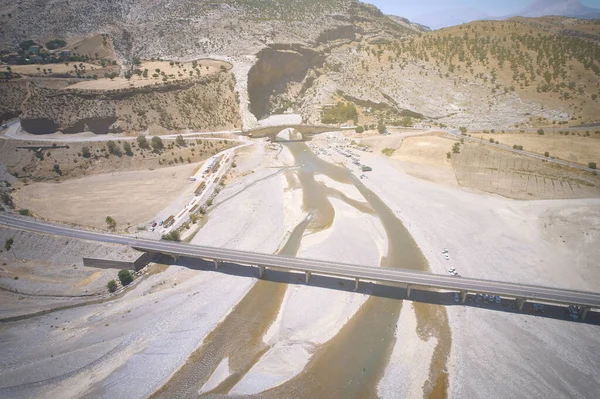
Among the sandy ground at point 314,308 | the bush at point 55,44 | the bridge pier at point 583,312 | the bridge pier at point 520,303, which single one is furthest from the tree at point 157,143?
the bridge pier at point 583,312

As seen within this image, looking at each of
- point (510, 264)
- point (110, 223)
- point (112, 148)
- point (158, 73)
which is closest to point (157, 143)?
point (112, 148)

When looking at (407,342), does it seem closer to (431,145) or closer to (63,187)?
(431,145)

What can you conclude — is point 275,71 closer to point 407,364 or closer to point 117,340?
point 117,340

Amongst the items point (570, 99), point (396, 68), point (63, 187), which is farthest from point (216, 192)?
point (570, 99)

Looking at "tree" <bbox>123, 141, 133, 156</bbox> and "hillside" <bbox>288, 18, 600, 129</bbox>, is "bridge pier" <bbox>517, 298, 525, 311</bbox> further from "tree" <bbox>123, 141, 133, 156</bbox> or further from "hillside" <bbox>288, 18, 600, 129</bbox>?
"tree" <bbox>123, 141, 133, 156</bbox>

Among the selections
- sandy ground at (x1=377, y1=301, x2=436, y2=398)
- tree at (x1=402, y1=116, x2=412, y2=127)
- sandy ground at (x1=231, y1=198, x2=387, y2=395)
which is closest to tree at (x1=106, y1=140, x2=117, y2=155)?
sandy ground at (x1=231, y1=198, x2=387, y2=395)

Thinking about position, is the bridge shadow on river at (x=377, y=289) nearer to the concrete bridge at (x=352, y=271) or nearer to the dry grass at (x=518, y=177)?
the concrete bridge at (x=352, y=271)
